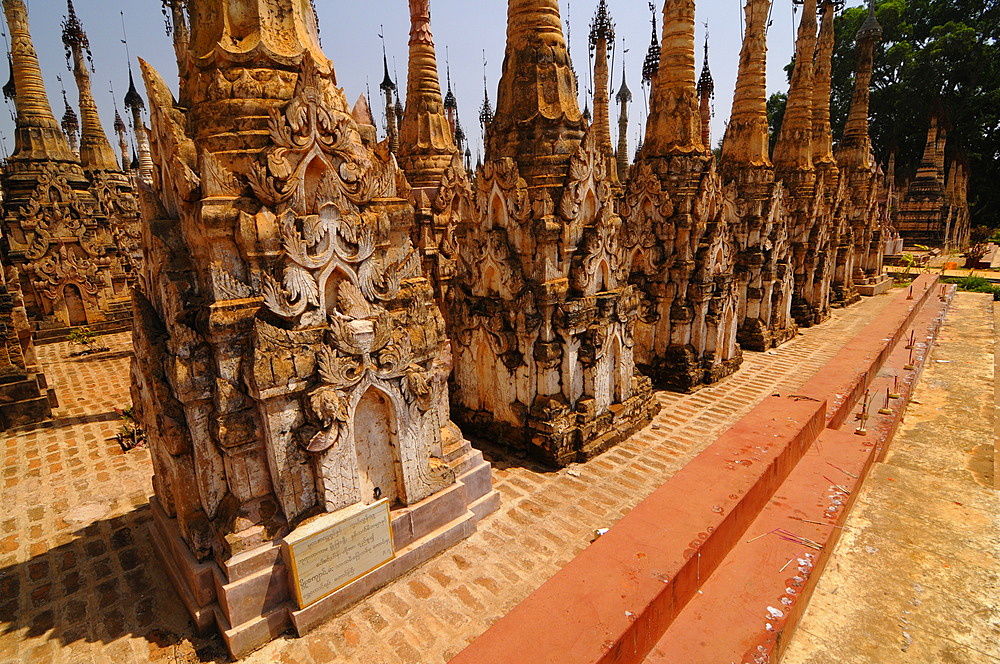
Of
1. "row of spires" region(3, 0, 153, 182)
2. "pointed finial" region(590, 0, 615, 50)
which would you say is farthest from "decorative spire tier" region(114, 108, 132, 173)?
"pointed finial" region(590, 0, 615, 50)

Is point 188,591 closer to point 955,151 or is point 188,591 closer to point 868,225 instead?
point 868,225

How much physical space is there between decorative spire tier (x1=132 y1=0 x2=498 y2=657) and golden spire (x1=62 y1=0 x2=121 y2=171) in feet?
74.6

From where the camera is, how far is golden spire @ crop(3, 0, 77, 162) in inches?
683

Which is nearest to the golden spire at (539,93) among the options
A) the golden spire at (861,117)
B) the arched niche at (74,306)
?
the arched niche at (74,306)

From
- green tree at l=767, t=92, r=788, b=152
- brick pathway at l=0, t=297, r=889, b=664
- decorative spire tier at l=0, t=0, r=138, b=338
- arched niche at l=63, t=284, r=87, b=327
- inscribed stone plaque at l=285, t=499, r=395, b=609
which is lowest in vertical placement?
brick pathway at l=0, t=297, r=889, b=664

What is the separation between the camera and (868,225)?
21.8 meters

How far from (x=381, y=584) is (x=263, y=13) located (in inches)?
215

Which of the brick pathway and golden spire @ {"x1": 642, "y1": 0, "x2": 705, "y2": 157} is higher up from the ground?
golden spire @ {"x1": 642, "y1": 0, "x2": 705, "y2": 157}

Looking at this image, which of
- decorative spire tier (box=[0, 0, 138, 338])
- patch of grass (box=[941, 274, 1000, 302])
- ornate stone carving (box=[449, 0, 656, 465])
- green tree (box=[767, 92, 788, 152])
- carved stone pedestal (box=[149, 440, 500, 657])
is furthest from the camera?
green tree (box=[767, 92, 788, 152])

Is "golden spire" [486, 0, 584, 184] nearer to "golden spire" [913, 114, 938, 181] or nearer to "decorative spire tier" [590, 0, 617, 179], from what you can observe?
"decorative spire tier" [590, 0, 617, 179]

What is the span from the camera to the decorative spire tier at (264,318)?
4.32 meters

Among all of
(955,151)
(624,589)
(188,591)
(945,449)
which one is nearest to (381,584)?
(188,591)

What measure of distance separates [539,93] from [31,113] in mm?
20940

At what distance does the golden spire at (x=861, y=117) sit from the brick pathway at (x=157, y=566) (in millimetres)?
19240
